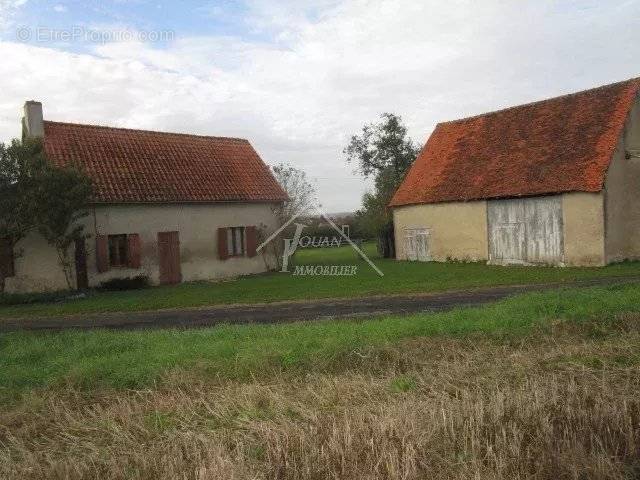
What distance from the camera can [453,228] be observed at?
2431cm

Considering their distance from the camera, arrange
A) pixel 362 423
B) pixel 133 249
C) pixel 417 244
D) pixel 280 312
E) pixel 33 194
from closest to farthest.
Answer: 1. pixel 362 423
2. pixel 280 312
3. pixel 33 194
4. pixel 133 249
5. pixel 417 244

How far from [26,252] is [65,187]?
8.91ft

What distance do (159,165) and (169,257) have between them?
3.88 metres

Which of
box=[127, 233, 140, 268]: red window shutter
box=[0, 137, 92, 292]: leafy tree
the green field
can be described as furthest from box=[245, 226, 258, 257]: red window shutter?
the green field

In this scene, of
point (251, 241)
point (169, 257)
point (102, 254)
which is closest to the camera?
point (102, 254)

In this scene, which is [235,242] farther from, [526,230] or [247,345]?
[247,345]

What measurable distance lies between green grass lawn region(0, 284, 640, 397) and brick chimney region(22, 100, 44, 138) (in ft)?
38.7

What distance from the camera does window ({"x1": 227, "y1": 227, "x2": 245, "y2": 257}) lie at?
76.2 feet

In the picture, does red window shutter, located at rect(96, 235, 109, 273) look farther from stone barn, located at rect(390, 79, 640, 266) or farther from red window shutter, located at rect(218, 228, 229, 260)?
stone barn, located at rect(390, 79, 640, 266)

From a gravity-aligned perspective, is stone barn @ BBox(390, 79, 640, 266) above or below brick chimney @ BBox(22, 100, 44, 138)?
below

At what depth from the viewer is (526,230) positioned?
21.2m

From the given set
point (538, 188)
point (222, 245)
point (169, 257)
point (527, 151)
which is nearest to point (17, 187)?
point (169, 257)

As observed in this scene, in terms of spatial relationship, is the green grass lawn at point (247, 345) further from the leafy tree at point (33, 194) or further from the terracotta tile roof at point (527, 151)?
the terracotta tile roof at point (527, 151)

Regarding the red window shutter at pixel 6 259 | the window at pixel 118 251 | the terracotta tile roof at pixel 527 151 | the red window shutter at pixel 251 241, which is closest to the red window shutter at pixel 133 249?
the window at pixel 118 251
